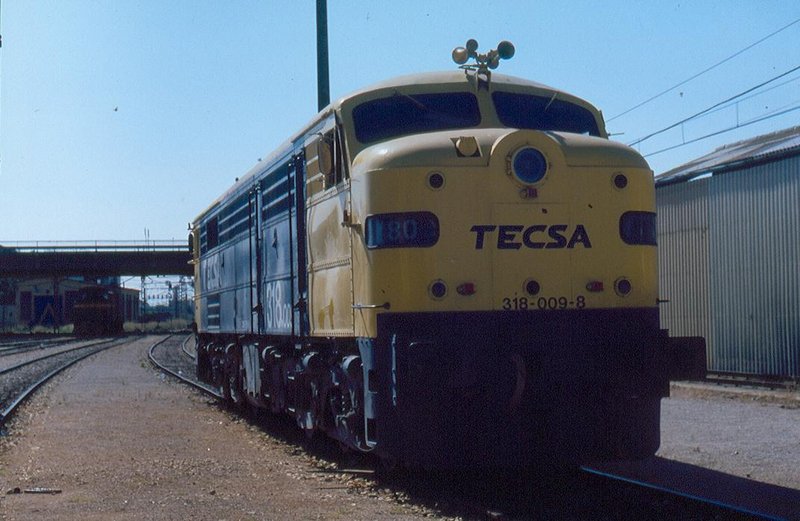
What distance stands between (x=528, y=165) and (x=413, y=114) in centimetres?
150

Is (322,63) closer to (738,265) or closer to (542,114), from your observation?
(738,265)

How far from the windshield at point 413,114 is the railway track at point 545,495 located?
316 cm

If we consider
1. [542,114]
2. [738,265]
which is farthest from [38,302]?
[542,114]

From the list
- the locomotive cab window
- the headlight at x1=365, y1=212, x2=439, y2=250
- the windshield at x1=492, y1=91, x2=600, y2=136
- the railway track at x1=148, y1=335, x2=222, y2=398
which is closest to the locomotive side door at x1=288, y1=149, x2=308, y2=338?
the locomotive cab window

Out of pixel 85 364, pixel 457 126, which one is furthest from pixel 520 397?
pixel 85 364

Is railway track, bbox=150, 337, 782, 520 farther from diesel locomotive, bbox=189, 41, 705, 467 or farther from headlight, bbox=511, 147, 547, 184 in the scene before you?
headlight, bbox=511, 147, 547, 184

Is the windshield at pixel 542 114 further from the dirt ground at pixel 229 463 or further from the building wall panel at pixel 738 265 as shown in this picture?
the building wall panel at pixel 738 265

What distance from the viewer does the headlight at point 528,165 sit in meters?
8.55

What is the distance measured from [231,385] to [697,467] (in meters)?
8.71

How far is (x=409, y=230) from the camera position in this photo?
8.43 metres

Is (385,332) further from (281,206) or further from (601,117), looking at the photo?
(281,206)

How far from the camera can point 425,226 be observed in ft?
27.6

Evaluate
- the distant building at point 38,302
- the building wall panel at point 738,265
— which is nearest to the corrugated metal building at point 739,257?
the building wall panel at point 738,265

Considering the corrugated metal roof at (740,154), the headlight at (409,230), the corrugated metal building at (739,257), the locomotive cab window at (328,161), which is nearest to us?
the headlight at (409,230)
